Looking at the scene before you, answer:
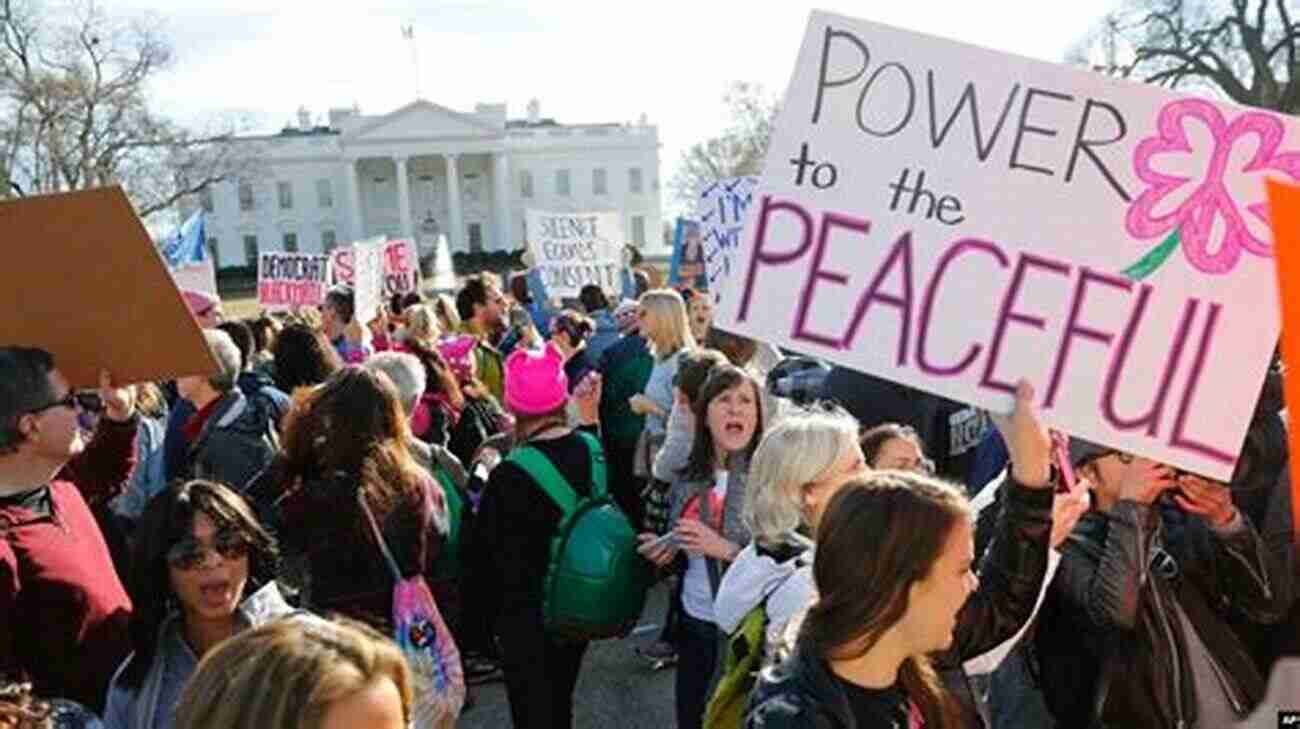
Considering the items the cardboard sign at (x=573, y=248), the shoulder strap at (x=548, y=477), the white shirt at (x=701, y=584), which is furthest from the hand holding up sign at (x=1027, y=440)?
the cardboard sign at (x=573, y=248)

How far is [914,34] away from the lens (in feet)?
7.77

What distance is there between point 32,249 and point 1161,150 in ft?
7.90

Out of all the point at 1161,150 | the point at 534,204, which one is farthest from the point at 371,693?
the point at 534,204

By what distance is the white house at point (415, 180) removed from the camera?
8950 cm

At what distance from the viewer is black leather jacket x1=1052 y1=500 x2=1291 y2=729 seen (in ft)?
8.48

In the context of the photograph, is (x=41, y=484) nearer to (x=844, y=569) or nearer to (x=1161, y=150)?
(x=844, y=569)

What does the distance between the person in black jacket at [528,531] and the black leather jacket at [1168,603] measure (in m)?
1.81

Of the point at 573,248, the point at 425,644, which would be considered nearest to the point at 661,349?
the point at 425,644

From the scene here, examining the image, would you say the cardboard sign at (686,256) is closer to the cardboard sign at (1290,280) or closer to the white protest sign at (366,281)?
the white protest sign at (366,281)

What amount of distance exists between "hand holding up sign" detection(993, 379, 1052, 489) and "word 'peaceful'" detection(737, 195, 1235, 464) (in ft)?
0.12

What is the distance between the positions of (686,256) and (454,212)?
7848cm

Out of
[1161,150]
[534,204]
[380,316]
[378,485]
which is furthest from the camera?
[534,204]

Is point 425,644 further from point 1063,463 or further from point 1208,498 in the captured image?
point 1208,498

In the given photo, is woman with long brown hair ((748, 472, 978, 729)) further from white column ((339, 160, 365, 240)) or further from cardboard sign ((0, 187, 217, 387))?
white column ((339, 160, 365, 240))
